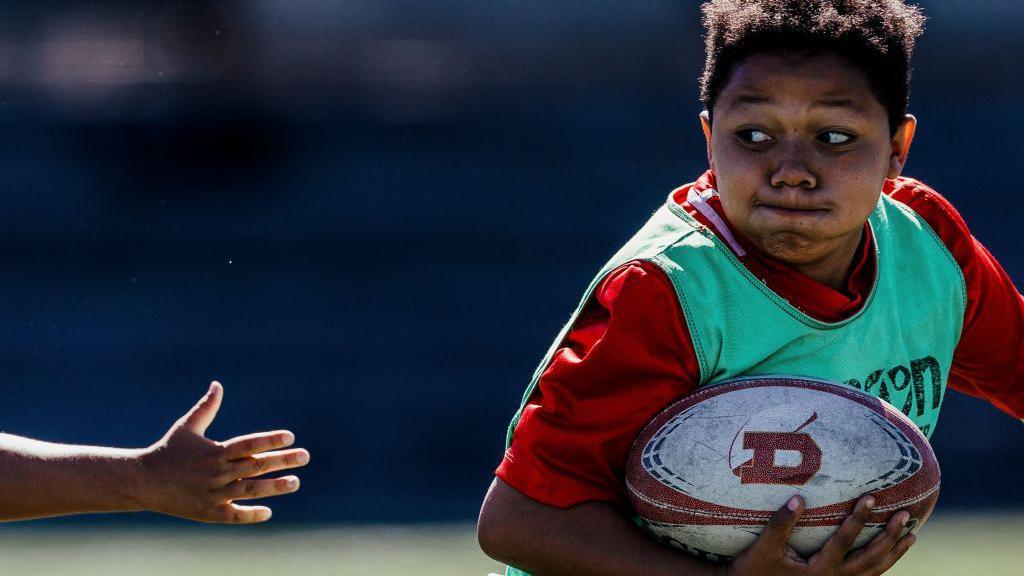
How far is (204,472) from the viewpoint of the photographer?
285 centimetres

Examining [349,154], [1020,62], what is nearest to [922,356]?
[349,154]

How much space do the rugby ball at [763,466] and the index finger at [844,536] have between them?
2 cm

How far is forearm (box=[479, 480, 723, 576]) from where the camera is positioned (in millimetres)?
2609

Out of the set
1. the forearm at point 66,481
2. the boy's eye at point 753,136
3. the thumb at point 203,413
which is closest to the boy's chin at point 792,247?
the boy's eye at point 753,136

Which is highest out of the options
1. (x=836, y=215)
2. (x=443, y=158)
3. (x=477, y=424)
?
(x=836, y=215)

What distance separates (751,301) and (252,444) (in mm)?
1025

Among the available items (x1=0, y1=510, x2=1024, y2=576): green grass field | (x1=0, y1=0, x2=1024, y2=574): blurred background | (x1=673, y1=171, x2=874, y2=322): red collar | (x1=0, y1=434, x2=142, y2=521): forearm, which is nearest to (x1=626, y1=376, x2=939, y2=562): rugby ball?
(x1=673, y1=171, x2=874, y2=322): red collar

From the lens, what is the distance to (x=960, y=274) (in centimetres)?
315

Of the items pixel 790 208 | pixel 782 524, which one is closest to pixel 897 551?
pixel 782 524

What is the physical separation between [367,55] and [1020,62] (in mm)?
4677

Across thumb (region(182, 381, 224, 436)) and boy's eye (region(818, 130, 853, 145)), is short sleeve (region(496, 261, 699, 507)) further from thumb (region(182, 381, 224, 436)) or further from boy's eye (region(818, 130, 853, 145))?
thumb (region(182, 381, 224, 436))

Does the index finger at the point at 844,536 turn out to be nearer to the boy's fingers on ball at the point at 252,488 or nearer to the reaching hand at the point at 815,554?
the reaching hand at the point at 815,554

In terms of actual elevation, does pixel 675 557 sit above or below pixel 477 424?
above

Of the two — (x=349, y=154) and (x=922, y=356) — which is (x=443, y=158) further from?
(x=922, y=356)
